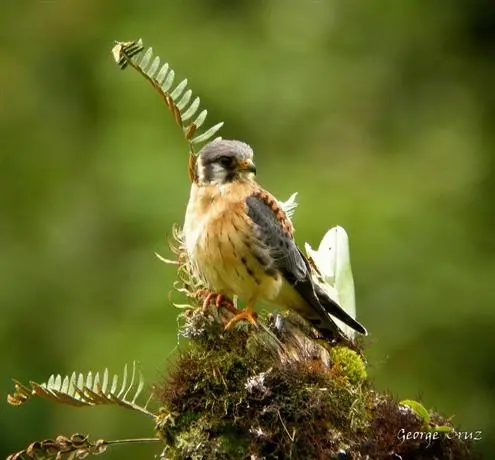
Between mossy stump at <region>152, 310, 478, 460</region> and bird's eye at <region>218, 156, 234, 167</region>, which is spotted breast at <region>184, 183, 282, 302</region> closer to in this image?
bird's eye at <region>218, 156, 234, 167</region>

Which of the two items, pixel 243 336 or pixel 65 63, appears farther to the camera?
pixel 65 63

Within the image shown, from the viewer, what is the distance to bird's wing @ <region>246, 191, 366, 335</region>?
3863mm

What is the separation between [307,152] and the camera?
8758mm

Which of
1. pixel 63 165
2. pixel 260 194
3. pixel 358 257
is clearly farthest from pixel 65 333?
pixel 260 194

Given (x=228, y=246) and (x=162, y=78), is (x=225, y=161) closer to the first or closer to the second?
(x=228, y=246)

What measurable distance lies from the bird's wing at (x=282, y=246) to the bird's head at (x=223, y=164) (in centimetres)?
10

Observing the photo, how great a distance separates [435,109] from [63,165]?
284cm

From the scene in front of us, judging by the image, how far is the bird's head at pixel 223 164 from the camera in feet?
13.2

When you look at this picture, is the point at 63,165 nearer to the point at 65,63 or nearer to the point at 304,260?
the point at 65,63

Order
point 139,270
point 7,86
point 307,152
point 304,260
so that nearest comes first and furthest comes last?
1. point 304,260
2. point 139,270
3. point 307,152
4. point 7,86

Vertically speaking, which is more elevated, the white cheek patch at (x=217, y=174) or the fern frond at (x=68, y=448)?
the white cheek patch at (x=217, y=174)

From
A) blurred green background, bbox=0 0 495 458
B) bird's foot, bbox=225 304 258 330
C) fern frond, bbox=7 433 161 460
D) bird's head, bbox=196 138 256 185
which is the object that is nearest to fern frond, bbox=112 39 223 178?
bird's foot, bbox=225 304 258 330

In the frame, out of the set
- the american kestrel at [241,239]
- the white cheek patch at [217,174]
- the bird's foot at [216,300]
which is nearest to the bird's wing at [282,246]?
the american kestrel at [241,239]

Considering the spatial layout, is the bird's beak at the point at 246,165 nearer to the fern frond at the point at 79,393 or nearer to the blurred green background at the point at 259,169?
the fern frond at the point at 79,393
